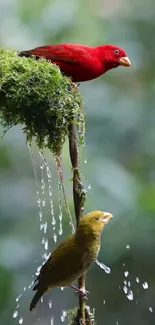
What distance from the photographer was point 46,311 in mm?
2357

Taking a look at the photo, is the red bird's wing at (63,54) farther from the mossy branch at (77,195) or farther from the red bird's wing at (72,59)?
the mossy branch at (77,195)

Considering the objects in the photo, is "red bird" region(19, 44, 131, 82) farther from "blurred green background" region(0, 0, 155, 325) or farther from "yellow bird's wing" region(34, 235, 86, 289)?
"blurred green background" region(0, 0, 155, 325)

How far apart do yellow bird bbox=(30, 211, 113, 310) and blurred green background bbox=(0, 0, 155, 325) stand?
0.92 meters

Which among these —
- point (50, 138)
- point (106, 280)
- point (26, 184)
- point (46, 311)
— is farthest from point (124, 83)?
point (50, 138)

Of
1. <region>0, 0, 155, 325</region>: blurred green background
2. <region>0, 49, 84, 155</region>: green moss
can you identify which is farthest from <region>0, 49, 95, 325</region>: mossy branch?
<region>0, 0, 155, 325</region>: blurred green background

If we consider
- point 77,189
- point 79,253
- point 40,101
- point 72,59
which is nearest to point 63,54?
point 72,59

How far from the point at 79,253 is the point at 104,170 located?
1.01m

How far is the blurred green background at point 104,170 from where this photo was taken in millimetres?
2311

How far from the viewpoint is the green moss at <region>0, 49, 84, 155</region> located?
1423 mm

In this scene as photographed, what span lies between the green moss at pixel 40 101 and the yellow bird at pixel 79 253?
187mm

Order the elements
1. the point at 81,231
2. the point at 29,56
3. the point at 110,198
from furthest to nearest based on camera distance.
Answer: the point at 110,198 < the point at 29,56 < the point at 81,231

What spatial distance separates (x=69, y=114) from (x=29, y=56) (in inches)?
9.2

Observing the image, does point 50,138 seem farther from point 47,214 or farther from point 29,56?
point 47,214

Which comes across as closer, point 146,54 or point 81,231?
point 81,231
